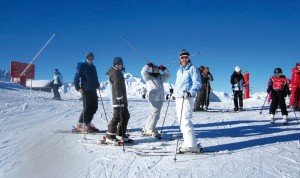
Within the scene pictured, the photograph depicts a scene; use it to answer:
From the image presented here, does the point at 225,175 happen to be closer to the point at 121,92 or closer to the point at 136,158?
the point at 136,158

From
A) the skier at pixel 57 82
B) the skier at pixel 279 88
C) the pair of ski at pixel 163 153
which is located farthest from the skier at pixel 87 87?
the skier at pixel 57 82

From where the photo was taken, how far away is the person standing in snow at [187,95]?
634cm

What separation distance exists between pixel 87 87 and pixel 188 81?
3284 millimetres

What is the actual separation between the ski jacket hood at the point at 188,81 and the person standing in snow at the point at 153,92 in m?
1.29

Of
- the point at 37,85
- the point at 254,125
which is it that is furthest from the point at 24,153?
the point at 37,85

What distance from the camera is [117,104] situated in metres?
7.22

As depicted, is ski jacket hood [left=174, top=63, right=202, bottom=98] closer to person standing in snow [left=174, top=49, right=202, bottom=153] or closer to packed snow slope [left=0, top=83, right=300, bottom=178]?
person standing in snow [left=174, top=49, right=202, bottom=153]

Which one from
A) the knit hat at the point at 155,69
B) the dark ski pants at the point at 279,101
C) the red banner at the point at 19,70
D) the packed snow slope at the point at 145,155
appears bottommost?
the packed snow slope at the point at 145,155

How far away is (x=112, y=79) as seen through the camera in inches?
287

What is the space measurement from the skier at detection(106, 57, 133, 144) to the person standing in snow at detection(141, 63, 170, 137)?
0.83 meters

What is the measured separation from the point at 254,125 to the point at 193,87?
17.1 feet

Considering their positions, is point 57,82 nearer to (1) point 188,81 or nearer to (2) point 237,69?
(2) point 237,69

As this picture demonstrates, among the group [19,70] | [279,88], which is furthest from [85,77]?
[19,70]

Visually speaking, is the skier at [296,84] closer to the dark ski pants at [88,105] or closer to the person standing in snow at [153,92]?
the person standing in snow at [153,92]
